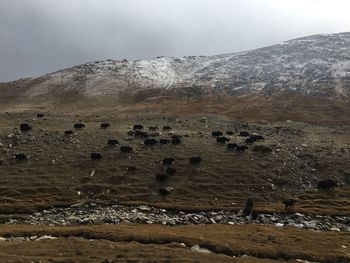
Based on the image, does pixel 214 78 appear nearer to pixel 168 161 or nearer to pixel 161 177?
pixel 168 161

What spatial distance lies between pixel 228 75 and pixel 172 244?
108 meters

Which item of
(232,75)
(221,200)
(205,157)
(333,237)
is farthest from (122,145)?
(232,75)

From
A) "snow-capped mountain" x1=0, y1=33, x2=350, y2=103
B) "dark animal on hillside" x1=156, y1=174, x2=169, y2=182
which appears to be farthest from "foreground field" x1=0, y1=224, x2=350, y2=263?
"snow-capped mountain" x1=0, y1=33, x2=350, y2=103

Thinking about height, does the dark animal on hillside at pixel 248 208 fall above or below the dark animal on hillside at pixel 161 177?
below

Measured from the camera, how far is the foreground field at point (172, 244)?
98.3 ft

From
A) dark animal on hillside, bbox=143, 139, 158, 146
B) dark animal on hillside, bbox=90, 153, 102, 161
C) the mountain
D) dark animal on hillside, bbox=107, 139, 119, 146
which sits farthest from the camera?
the mountain

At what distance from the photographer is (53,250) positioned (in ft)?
101

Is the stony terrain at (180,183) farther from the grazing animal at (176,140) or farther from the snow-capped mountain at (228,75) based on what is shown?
the snow-capped mountain at (228,75)

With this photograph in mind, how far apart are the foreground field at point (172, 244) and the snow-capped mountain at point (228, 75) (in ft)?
282

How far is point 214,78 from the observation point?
449 ft

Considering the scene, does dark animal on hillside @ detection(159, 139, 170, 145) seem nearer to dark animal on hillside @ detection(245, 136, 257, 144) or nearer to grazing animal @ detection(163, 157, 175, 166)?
grazing animal @ detection(163, 157, 175, 166)

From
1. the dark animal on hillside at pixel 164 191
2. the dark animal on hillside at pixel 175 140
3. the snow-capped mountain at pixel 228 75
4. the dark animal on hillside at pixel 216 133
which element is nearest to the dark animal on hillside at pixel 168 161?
the dark animal on hillside at pixel 175 140

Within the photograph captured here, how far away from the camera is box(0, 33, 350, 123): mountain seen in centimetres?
12469

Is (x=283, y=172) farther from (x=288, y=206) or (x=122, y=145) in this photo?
(x=122, y=145)
